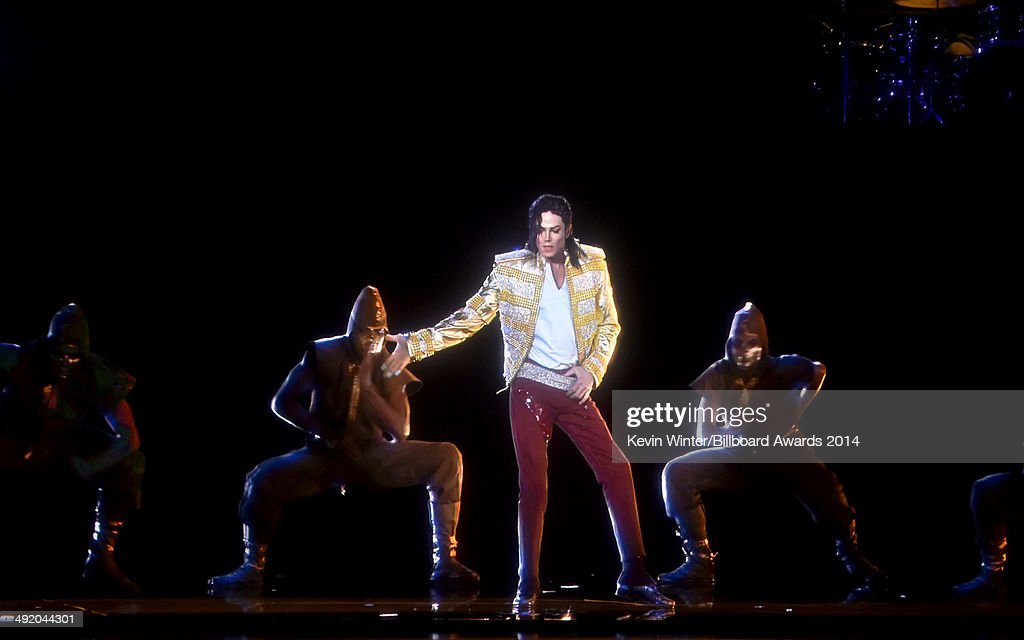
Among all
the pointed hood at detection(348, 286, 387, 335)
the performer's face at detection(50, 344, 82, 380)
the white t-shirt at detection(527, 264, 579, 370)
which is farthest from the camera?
the performer's face at detection(50, 344, 82, 380)

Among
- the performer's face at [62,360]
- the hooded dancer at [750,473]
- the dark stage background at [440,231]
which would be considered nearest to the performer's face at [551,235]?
the hooded dancer at [750,473]

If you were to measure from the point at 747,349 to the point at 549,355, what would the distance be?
3.54ft

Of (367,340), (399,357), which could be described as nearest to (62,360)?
(367,340)

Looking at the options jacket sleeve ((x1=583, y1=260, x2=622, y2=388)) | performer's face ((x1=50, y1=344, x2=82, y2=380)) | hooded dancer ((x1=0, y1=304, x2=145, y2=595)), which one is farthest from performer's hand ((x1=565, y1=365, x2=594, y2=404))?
performer's face ((x1=50, y1=344, x2=82, y2=380))

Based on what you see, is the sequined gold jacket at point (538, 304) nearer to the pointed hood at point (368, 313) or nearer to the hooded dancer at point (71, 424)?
the pointed hood at point (368, 313)

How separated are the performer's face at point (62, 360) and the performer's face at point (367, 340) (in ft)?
4.69

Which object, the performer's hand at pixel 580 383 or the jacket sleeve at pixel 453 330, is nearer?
the performer's hand at pixel 580 383

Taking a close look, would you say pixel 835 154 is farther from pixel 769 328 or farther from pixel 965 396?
pixel 965 396

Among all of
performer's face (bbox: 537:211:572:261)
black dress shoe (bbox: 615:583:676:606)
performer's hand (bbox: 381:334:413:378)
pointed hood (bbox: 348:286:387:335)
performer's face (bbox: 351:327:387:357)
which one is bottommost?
black dress shoe (bbox: 615:583:676:606)

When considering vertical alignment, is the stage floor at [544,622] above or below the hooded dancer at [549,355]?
below

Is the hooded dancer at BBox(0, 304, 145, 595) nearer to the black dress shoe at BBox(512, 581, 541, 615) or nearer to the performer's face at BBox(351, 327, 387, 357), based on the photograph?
the performer's face at BBox(351, 327, 387, 357)

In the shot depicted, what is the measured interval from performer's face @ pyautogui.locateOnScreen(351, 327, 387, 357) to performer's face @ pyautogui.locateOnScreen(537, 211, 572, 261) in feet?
3.17

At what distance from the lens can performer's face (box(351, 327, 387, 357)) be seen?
20.6 ft

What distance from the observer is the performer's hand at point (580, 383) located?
5750 millimetres
